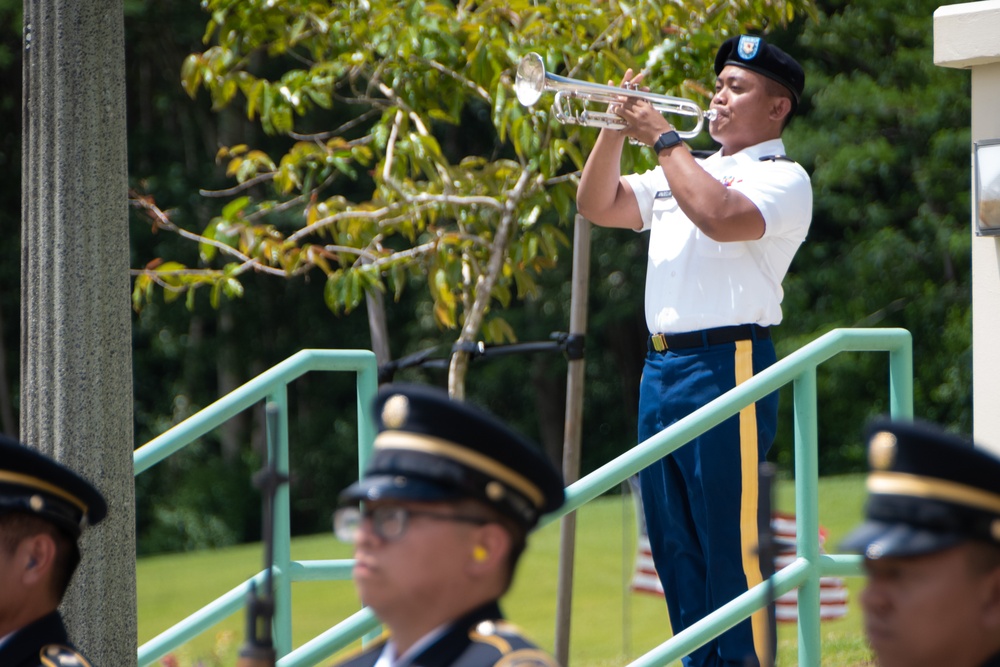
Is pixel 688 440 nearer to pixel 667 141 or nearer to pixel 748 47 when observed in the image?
pixel 667 141

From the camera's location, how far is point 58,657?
252 centimetres

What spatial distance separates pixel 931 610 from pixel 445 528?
2.26 ft

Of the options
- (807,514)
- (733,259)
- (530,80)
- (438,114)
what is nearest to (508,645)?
(807,514)

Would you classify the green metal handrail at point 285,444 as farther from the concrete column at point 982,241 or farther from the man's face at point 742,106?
the concrete column at point 982,241

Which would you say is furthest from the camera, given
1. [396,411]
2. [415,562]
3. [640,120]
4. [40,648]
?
[640,120]

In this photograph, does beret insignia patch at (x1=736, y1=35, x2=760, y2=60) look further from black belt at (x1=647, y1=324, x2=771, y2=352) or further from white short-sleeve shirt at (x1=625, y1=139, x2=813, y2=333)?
black belt at (x1=647, y1=324, x2=771, y2=352)

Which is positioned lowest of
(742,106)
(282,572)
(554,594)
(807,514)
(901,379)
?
(554,594)

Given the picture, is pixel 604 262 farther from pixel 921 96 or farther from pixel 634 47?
pixel 634 47

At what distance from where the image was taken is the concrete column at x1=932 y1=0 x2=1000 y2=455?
4305 mm

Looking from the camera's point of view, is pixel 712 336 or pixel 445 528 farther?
pixel 712 336

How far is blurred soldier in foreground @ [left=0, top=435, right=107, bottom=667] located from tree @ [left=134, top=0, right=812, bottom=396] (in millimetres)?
2926

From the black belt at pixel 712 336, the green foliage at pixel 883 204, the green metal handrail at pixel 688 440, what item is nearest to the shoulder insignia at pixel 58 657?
the green metal handrail at pixel 688 440

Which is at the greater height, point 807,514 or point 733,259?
point 733,259

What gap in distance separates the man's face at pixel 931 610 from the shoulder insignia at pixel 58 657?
132 centimetres
